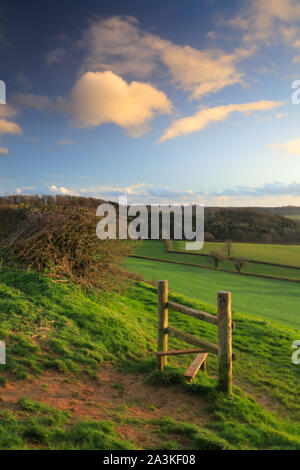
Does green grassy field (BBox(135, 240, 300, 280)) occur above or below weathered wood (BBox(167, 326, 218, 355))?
below

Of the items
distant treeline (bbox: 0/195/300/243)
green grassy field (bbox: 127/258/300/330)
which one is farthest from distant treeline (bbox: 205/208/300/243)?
green grassy field (bbox: 127/258/300/330)

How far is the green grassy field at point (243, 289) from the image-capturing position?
18938 millimetres

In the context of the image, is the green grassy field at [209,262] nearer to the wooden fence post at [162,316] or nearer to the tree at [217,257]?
the tree at [217,257]

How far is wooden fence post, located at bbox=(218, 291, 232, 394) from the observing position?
5496 mm

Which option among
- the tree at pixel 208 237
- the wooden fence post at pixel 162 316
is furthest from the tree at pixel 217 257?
the wooden fence post at pixel 162 316

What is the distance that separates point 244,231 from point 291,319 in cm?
4476

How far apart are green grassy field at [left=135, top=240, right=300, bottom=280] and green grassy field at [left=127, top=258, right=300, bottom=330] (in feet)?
12.9

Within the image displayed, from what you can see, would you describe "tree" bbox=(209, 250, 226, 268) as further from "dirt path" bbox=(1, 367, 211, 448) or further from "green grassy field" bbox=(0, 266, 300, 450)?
"dirt path" bbox=(1, 367, 211, 448)

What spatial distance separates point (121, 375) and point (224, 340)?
2534mm

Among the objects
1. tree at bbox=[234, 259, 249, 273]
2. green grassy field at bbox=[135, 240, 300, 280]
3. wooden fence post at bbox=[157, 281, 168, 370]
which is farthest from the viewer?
tree at bbox=[234, 259, 249, 273]

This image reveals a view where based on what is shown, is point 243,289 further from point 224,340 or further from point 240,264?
point 224,340

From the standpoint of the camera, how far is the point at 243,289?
86.5ft
